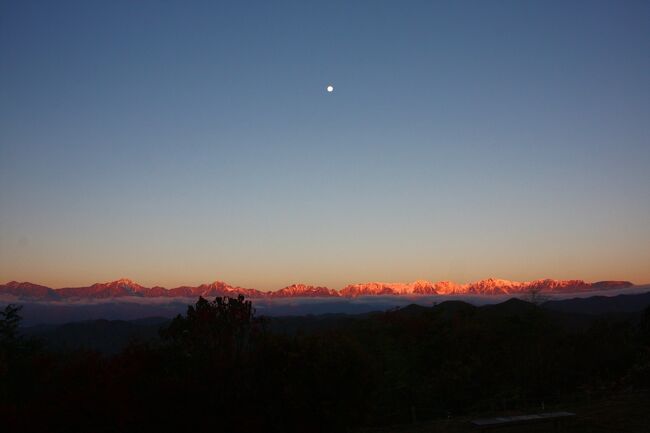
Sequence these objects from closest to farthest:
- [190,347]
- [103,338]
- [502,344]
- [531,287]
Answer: [190,347] < [502,344] < [531,287] < [103,338]

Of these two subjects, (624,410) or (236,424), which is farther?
(624,410)

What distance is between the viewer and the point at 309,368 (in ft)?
74.1

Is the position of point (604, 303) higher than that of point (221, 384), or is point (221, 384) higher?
point (221, 384)

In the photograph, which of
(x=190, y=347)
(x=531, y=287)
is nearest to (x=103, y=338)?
(x=531, y=287)

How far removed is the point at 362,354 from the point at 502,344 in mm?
30413

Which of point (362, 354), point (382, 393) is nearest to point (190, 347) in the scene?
point (362, 354)

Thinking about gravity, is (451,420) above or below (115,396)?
below

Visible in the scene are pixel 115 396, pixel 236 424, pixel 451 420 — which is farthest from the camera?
pixel 451 420

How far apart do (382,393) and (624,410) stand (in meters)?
18.3

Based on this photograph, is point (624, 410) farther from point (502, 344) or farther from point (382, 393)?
point (502, 344)

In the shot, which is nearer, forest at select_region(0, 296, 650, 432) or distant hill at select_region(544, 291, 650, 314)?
forest at select_region(0, 296, 650, 432)

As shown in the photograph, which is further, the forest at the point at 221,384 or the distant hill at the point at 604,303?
the distant hill at the point at 604,303

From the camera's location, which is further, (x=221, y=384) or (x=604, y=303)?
(x=604, y=303)

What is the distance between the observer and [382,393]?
3916 cm
